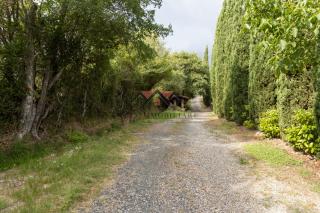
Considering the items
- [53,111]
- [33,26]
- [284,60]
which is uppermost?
[33,26]

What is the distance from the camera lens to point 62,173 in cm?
565

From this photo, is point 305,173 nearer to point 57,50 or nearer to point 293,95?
point 293,95

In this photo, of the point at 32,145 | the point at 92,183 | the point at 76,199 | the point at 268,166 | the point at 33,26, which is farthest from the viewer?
the point at 33,26

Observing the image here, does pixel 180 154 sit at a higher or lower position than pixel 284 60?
lower

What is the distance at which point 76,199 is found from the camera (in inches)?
171

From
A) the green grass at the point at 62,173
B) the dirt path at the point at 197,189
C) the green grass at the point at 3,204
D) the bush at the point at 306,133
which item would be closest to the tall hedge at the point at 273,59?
the bush at the point at 306,133

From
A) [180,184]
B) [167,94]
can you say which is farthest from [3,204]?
[167,94]

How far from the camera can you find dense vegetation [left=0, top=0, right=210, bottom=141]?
8.45 m

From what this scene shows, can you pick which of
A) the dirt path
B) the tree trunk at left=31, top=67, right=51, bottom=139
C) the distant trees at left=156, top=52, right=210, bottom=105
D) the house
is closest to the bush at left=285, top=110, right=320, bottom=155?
the dirt path

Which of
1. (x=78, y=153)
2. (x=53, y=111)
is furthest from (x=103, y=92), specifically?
(x=78, y=153)

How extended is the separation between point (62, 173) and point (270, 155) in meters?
5.03

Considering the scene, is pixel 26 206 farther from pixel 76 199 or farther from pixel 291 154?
pixel 291 154

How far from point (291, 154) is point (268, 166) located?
1217 mm

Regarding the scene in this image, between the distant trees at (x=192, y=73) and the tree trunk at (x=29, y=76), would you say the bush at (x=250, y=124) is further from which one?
the distant trees at (x=192, y=73)
